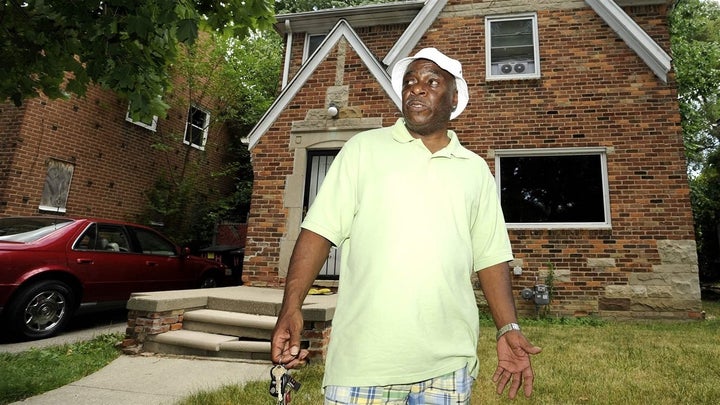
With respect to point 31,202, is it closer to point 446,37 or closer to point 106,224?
point 106,224

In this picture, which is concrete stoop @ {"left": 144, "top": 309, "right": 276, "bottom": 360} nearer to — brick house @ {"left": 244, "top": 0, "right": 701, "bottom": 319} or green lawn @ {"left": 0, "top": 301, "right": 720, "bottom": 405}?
green lawn @ {"left": 0, "top": 301, "right": 720, "bottom": 405}

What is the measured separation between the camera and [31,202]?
376 inches

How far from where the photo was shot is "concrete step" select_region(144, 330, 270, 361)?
179 inches

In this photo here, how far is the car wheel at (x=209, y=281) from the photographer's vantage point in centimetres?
A: 845

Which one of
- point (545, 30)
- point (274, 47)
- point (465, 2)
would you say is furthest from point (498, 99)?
point (274, 47)

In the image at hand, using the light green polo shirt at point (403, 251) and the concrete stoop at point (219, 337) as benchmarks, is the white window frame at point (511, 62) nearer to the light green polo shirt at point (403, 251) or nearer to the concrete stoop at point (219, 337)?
the concrete stoop at point (219, 337)

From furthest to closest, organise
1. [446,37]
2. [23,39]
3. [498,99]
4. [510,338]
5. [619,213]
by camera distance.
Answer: [446,37], [498,99], [619,213], [23,39], [510,338]

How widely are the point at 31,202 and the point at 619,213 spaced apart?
12444 millimetres

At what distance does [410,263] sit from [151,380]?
358cm

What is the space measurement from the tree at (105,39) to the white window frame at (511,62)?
18.5 feet

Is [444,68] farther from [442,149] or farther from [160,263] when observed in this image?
[160,263]

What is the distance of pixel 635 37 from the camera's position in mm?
7914

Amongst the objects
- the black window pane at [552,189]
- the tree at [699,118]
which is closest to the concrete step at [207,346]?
the black window pane at [552,189]

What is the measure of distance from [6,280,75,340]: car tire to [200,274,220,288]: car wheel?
2770 mm
